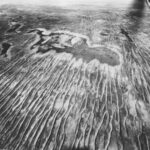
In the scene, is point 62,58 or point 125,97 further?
point 62,58

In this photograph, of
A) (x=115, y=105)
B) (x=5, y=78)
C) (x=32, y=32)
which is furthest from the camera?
(x=32, y=32)

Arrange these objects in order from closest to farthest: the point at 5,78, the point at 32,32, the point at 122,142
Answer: the point at 122,142
the point at 5,78
the point at 32,32

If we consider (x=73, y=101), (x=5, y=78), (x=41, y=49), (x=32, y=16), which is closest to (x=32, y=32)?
(x=41, y=49)

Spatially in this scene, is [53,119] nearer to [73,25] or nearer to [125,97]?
[125,97]

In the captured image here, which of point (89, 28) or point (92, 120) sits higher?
point (89, 28)
